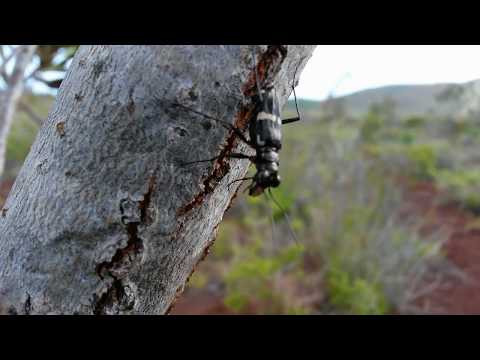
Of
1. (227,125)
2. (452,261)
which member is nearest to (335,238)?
(452,261)

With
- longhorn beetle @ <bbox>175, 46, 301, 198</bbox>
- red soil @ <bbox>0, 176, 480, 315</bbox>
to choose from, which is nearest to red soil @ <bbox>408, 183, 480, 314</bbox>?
red soil @ <bbox>0, 176, 480, 315</bbox>

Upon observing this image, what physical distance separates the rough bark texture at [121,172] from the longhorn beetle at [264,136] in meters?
0.03

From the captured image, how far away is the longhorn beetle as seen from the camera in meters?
1.12

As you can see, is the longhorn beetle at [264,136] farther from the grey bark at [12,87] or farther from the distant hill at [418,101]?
the distant hill at [418,101]

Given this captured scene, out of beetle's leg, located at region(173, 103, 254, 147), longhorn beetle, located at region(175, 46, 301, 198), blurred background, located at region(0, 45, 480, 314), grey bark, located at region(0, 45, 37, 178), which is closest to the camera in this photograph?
beetle's leg, located at region(173, 103, 254, 147)

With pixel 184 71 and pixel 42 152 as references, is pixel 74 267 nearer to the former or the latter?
pixel 42 152

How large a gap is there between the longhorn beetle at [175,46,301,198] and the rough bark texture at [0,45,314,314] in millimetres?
32

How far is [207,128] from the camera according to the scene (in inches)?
41.1

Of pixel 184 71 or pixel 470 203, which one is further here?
pixel 470 203

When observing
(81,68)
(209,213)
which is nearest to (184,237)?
(209,213)

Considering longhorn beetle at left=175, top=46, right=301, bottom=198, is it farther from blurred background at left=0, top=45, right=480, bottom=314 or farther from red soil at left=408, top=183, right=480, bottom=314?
red soil at left=408, top=183, right=480, bottom=314

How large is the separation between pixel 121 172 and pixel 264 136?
26.3 inches

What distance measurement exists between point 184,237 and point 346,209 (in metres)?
7.45

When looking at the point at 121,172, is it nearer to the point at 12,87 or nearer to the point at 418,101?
the point at 12,87
